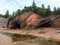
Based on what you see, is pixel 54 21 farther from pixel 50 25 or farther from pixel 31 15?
pixel 31 15

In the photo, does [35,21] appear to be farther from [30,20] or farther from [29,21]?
[29,21]

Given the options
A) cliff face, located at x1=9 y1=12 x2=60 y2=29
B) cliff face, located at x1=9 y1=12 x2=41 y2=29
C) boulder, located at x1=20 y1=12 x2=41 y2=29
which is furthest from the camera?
cliff face, located at x1=9 y1=12 x2=41 y2=29

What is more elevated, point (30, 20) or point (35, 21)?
point (30, 20)

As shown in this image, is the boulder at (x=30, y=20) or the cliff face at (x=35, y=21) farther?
the boulder at (x=30, y=20)

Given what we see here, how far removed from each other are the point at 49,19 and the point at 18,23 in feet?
83.9

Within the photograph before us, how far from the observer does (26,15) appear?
80.8 metres

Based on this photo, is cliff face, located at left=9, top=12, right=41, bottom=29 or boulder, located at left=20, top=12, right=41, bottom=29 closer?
boulder, located at left=20, top=12, right=41, bottom=29

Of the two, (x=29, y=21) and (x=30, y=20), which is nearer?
(x=30, y=20)

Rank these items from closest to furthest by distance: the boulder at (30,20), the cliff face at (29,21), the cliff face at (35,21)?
1. the cliff face at (35,21)
2. the boulder at (30,20)
3. the cliff face at (29,21)

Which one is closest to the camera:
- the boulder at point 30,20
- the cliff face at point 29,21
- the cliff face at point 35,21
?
the cliff face at point 35,21

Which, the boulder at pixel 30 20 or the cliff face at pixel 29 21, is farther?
the cliff face at pixel 29 21

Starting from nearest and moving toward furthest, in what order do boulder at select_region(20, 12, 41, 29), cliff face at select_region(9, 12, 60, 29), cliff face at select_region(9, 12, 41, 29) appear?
cliff face at select_region(9, 12, 60, 29)
boulder at select_region(20, 12, 41, 29)
cliff face at select_region(9, 12, 41, 29)

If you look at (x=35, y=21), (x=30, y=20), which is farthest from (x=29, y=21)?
(x=35, y=21)

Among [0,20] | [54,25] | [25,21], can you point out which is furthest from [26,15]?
[0,20]
